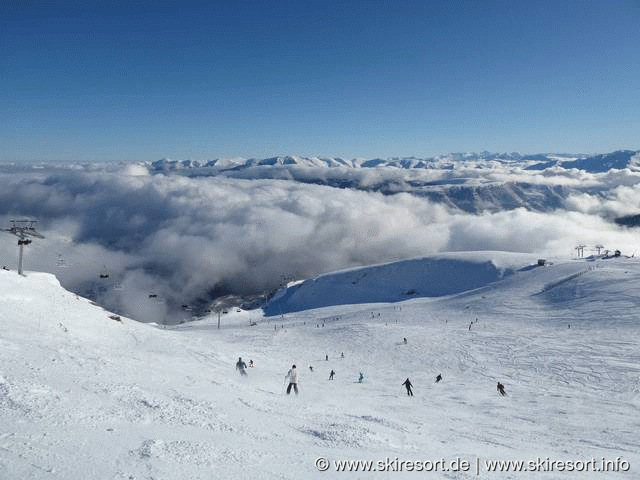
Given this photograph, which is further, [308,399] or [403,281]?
[403,281]

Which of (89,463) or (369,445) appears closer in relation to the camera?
(89,463)

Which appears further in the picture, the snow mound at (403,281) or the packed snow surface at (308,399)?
the snow mound at (403,281)

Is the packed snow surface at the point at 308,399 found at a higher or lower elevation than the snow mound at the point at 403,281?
higher

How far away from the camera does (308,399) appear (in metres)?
20.9

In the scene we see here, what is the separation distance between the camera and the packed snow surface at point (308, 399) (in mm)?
9766

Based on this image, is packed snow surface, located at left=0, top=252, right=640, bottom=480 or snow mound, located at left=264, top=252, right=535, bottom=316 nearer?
packed snow surface, located at left=0, top=252, right=640, bottom=480

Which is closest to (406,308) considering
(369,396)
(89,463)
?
(369,396)

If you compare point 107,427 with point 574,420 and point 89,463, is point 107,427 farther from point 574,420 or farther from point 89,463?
point 574,420

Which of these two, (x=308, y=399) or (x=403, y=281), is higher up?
(x=308, y=399)

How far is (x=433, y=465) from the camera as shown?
10992 millimetres

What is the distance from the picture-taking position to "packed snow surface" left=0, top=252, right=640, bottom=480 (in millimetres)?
9766

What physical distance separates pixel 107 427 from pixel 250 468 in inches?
150

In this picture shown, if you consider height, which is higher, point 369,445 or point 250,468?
point 250,468

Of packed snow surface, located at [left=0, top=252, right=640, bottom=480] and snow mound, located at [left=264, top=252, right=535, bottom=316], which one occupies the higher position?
packed snow surface, located at [left=0, top=252, right=640, bottom=480]
